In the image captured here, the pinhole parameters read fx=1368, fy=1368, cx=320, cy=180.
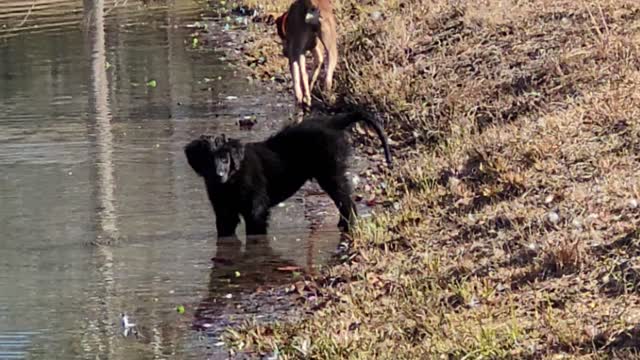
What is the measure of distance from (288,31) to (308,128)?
13.0 ft

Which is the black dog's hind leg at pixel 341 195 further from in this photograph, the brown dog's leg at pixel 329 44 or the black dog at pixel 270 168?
the brown dog's leg at pixel 329 44

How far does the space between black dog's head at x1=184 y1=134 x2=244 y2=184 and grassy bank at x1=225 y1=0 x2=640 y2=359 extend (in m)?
1.00

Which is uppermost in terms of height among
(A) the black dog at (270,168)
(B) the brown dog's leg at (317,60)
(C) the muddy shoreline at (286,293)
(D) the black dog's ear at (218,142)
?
(B) the brown dog's leg at (317,60)

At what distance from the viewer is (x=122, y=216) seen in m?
9.48

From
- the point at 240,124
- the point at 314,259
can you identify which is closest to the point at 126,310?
the point at 314,259

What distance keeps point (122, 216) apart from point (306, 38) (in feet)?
13.1

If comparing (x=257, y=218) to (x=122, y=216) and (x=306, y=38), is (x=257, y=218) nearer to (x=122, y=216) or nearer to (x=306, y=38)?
(x=122, y=216)

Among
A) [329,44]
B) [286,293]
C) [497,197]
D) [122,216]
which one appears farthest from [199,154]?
[329,44]

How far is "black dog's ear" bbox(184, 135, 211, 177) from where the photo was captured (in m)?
8.89

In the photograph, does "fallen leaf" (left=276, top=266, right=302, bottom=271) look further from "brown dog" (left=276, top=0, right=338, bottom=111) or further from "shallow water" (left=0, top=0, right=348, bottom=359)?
"brown dog" (left=276, top=0, right=338, bottom=111)

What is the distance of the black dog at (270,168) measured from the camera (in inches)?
350

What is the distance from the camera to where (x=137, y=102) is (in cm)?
1430

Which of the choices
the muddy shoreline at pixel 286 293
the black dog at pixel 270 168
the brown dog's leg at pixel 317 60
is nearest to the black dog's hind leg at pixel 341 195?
the black dog at pixel 270 168

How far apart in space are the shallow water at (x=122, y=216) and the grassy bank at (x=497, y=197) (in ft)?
2.09
